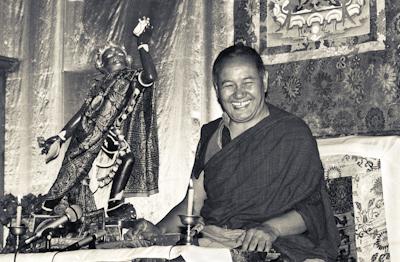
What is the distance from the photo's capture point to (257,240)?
3312mm

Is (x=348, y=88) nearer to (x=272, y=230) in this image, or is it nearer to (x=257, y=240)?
(x=272, y=230)

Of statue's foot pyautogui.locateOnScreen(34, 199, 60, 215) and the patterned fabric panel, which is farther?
statue's foot pyautogui.locateOnScreen(34, 199, 60, 215)

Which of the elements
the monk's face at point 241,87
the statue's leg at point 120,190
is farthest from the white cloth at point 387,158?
the statue's leg at point 120,190

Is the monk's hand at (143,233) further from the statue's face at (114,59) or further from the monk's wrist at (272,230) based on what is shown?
the statue's face at (114,59)

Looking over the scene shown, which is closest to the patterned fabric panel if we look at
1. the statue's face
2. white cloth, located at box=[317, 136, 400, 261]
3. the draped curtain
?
white cloth, located at box=[317, 136, 400, 261]

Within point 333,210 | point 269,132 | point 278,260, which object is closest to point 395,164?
point 333,210

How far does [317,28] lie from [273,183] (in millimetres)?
1061

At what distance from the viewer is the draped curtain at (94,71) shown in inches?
189

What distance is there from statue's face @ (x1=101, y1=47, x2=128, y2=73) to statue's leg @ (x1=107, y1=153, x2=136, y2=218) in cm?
47

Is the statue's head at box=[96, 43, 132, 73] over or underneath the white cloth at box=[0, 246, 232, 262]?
over

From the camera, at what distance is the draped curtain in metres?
4.81

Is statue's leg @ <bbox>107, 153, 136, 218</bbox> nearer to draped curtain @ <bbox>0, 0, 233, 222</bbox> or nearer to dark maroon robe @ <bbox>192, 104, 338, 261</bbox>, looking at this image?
draped curtain @ <bbox>0, 0, 233, 222</bbox>

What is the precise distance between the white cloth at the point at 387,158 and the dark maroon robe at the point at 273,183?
1.08ft

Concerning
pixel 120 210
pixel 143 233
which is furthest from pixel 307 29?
pixel 143 233
